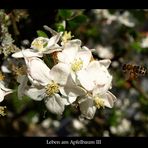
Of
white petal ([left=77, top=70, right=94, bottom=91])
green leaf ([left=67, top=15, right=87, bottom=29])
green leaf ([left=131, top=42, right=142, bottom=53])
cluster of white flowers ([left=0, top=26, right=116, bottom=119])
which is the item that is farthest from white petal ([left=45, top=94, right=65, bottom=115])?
green leaf ([left=131, top=42, right=142, bottom=53])

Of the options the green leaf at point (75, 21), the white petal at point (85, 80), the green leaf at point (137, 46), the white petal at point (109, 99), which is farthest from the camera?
the green leaf at point (137, 46)

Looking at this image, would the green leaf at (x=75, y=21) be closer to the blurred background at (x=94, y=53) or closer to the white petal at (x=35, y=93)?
the blurred background at (x=94, y=53)

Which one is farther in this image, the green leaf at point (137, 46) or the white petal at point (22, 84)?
the green leaf at point (137, 46)

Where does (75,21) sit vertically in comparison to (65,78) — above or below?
above

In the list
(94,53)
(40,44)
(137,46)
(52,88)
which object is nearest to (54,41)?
(40,44)

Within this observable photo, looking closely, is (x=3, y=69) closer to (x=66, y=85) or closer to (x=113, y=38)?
(x=66, y=85)

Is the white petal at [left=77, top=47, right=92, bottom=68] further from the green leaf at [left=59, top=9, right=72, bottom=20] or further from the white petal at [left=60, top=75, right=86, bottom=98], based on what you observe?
the green leaf at [left=59, top=9, right=72, bottom=20]

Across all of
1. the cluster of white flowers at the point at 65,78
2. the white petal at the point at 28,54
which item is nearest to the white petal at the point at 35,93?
the cluster of white flowers at the point at 65,78

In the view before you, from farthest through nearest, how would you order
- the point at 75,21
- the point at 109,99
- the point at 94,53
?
the point at 94,53 < the point at 75,21 < the point at 109,99

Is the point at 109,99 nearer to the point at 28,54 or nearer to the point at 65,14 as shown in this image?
the point at 28,54
